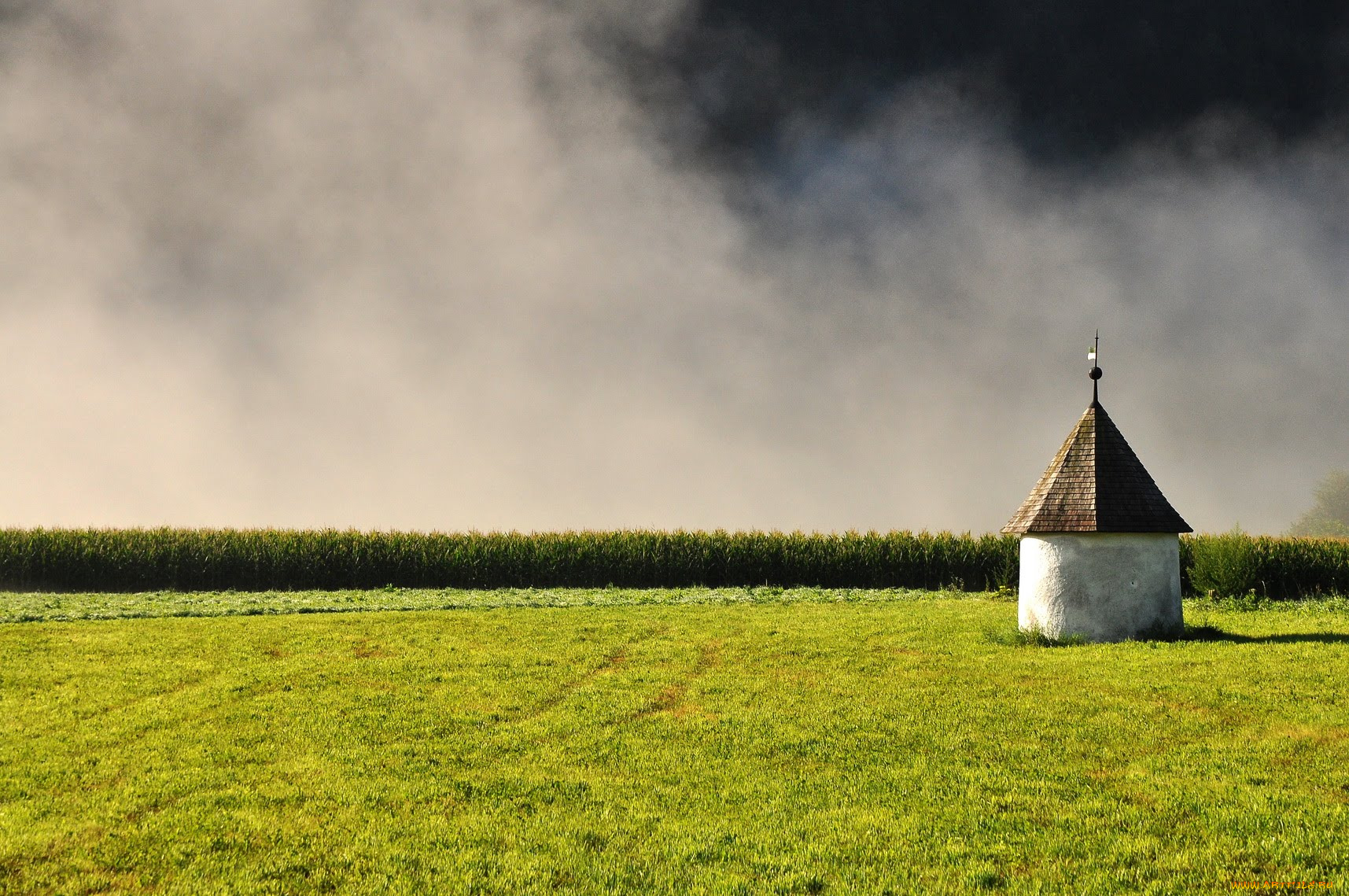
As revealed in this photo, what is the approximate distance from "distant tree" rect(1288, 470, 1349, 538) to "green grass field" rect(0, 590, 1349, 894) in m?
158

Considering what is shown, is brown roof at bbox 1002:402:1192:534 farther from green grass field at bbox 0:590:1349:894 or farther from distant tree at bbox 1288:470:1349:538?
distant tree at bbox 1288:470:1349:538

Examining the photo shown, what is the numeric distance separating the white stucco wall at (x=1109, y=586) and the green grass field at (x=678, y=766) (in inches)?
38.6

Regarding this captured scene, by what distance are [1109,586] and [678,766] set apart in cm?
1307

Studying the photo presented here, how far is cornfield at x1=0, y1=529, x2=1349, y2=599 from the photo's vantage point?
140ft

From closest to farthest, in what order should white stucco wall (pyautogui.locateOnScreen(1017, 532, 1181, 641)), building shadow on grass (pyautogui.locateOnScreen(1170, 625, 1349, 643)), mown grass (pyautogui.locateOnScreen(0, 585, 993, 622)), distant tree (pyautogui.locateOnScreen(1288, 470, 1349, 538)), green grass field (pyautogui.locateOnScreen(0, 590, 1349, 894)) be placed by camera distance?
green grass field (pyautogui.locateOnScreen(0, 590, 1349, 894))
white stucco wall (pyautogui.locateOnScreen(1017, 532, 1181, 641))
building shadow on grass (pyautogui.locateOnScreen(1170, 625, 1349, 643))
mown grass (pyautogui.locateOnScreen(0, 585, 993, 622))
distant tree (pyautogui.locateOnScreen(1288, 470, 1349, 538))

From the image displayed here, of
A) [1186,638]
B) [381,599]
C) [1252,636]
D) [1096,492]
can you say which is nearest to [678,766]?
[1096,492]

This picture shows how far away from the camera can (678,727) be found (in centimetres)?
1277

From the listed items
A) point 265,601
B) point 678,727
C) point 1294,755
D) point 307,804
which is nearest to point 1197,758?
point 1294,755

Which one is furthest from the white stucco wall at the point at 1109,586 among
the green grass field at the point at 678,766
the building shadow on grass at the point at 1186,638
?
the green grass field at the point at 678,766

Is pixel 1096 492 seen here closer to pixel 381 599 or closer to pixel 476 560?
pixel 381 599

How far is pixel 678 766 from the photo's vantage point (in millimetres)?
10820

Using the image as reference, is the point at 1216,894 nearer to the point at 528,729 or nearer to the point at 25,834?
the point at 528,729

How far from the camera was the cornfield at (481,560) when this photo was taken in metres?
42.6

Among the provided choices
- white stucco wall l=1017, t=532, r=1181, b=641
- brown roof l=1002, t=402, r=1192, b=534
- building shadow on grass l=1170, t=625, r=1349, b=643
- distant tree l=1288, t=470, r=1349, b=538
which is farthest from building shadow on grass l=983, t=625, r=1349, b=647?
distant tree l=1288, t=470, r=1349, b=538
